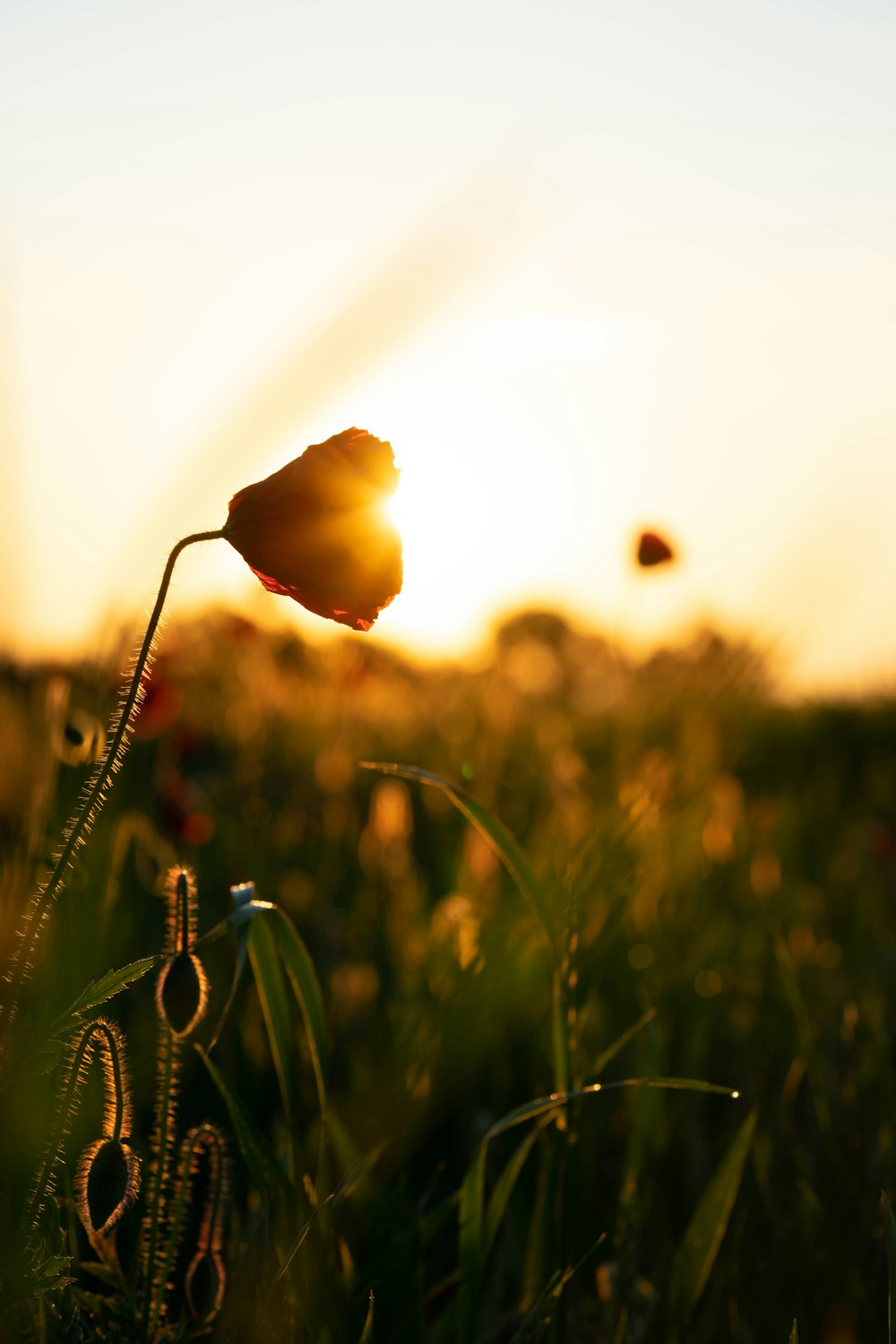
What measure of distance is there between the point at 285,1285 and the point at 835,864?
8.14 feet

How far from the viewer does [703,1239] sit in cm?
107

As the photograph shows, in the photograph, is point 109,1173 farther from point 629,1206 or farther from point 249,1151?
point 629,1206

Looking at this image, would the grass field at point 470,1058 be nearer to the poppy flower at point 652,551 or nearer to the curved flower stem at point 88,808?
the curved flower stem at point 88,808

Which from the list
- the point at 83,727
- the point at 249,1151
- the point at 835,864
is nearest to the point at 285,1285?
the point at 249,1151

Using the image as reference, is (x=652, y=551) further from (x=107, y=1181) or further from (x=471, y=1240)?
(x=107, y=1181)

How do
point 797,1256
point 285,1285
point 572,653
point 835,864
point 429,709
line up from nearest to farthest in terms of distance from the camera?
point 285,1285 → point 797,1256 → point 835,864 → point 429,709 → point 572,653

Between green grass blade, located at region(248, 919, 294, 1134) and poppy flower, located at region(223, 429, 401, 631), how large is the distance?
0.29 meters

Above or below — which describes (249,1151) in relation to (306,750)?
below

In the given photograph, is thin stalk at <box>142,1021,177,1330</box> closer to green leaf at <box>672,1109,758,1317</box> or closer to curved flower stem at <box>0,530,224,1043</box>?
curved flower stem at <box>0,530,224,1043</box>

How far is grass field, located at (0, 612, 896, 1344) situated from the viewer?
3.05ft

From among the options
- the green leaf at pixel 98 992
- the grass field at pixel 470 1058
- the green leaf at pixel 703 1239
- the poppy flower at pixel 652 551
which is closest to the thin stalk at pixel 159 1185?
the grass field at pixel 470 1058

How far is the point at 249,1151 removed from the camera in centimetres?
95

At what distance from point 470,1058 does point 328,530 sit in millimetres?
834

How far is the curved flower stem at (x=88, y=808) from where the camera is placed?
729 millimetres
